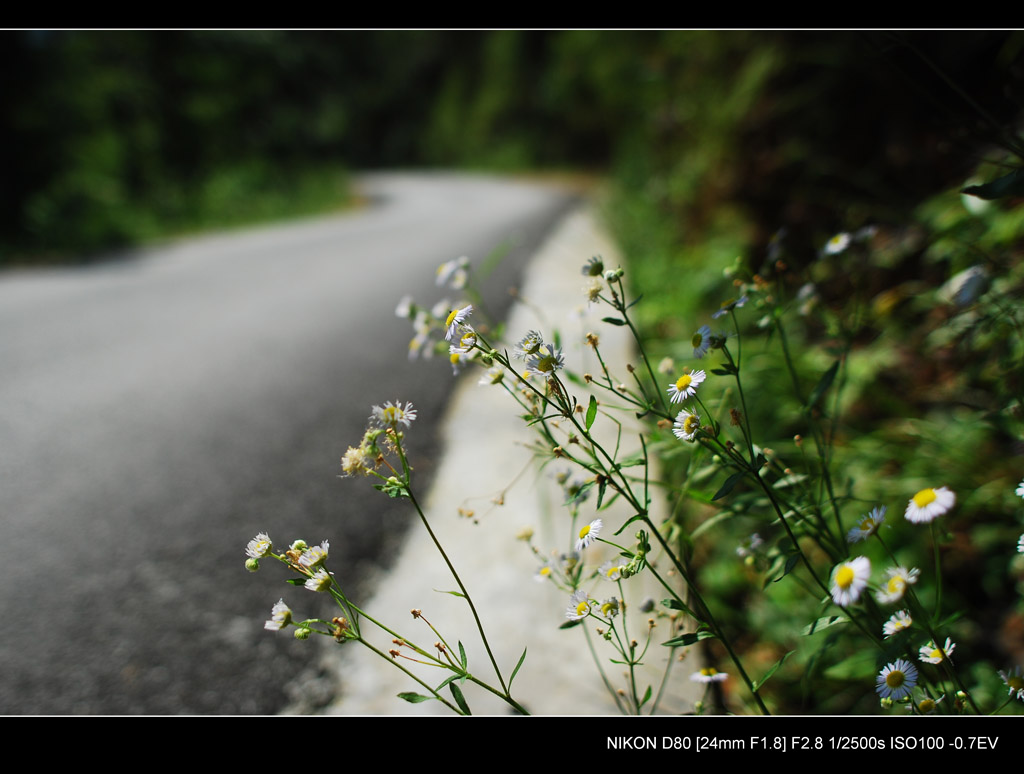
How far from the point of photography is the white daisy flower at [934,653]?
0.66 m

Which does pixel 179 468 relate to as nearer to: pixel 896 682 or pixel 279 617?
pixel 279 617

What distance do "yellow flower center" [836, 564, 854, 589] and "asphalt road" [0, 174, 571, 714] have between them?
95 centimetres

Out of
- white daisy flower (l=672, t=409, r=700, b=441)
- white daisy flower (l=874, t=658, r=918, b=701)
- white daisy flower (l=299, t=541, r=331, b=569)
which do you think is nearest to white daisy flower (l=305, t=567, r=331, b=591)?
white daisy flower (l=299, t=541, r=331, b=569)

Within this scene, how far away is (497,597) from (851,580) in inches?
34.3

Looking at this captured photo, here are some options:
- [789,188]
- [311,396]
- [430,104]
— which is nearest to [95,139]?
[311,396]

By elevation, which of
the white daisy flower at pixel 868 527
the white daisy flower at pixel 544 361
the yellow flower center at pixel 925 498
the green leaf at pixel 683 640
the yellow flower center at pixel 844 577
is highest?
the white daisy flower at pixel 544 361

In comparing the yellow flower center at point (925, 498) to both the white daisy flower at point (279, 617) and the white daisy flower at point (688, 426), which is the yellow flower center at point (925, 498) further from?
the white daisy flower at point (279, 617)

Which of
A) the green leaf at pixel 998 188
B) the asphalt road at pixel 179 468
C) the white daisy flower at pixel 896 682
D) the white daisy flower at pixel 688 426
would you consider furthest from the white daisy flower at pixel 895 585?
the asphalt road at pixel 179 468

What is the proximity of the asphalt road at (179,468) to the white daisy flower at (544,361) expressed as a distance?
83 cm

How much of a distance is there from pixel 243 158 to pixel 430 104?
15465 millimetres

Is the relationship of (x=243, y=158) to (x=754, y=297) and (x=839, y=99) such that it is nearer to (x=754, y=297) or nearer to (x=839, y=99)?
(x=839, y=99)

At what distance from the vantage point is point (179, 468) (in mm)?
1968

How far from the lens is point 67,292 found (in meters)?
3.89
